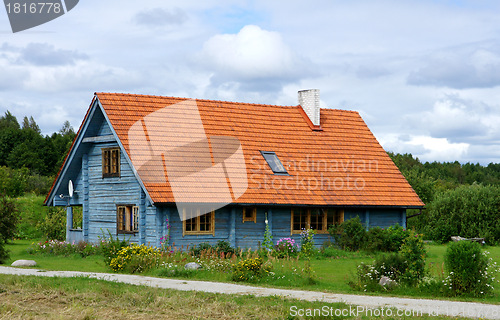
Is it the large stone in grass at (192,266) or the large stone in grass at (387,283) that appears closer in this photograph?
the large stone in grass at (387,283)

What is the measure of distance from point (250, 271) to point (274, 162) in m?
11.1

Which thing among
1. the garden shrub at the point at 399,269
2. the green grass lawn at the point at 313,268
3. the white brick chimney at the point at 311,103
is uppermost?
the white brick chimney at the point at 311,103

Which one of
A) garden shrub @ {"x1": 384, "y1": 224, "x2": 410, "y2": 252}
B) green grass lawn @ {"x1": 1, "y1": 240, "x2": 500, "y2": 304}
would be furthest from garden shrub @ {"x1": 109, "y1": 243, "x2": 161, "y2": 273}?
garden shrub @ {"x1": 384, "y1": 224, "x2": 410, "y2": 252}

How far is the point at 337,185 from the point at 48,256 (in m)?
12.3

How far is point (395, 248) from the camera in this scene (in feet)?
90.2

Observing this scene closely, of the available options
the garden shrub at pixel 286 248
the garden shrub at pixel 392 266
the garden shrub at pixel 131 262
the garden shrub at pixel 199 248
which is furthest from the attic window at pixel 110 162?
the garden shrub at pixel 392 266

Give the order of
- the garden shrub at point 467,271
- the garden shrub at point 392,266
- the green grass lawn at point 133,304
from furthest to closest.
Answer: the garden shrub at point 392,266 < the garden shrub at point 467,271 < the green grass lawn at point 133,304

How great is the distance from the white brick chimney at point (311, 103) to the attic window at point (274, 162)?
435cm

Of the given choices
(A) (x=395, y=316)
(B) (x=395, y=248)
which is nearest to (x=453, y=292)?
(A) (x=395, y=316)

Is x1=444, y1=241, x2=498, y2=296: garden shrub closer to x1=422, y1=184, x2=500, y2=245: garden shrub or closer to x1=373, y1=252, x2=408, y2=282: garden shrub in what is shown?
x1=373, y1=252, x2=408, y2=282: garden shrub

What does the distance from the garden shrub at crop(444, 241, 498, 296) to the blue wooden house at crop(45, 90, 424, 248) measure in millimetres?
10895

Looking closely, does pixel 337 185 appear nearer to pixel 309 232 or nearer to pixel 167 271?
pixel 309 232

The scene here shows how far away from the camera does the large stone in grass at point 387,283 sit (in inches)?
663

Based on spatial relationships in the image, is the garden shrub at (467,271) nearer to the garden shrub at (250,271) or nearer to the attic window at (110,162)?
the garden shrub at (250,271)
